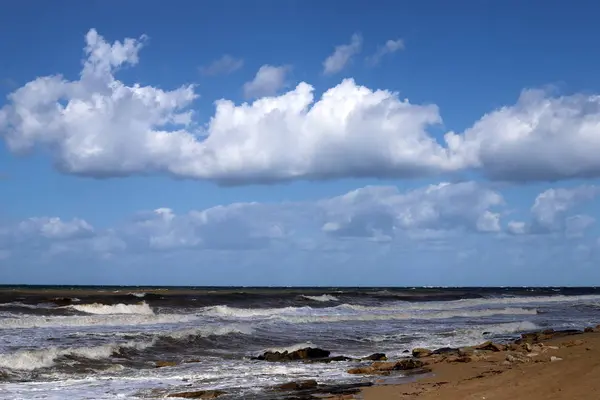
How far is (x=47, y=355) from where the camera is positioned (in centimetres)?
1891

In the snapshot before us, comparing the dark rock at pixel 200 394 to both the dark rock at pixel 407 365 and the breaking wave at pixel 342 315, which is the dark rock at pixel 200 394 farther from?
the breaking wave at pixel 342 315

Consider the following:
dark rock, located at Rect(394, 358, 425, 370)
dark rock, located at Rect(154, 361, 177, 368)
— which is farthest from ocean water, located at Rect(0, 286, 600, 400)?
dark rock, located at Rect(394, 358, 425, 370)

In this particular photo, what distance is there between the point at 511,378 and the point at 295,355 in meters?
8.22

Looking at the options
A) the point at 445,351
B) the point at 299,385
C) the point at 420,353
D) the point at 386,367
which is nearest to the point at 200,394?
the point at 299,385

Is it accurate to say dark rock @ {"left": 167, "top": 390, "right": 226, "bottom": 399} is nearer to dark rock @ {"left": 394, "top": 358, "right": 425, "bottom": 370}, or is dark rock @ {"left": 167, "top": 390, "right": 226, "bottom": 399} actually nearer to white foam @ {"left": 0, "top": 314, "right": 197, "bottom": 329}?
dark rock @ {"left": 394, "top": 358, "right": 425, "bottom": 370}

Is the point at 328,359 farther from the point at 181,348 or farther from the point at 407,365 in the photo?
the point at 181,348

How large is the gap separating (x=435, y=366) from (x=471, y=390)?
16.2 ft

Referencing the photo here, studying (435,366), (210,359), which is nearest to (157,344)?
(210,359)

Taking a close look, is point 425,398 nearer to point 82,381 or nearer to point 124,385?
point 124,385

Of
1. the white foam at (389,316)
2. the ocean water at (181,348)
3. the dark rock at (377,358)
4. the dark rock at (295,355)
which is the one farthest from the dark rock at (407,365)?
the white foam at (389,316)

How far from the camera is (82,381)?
15.7m

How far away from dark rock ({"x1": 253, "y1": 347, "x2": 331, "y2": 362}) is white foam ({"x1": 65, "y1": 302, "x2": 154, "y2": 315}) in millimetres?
27915

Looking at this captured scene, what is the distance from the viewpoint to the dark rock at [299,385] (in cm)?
1392

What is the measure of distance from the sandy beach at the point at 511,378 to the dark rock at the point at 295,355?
340cm
